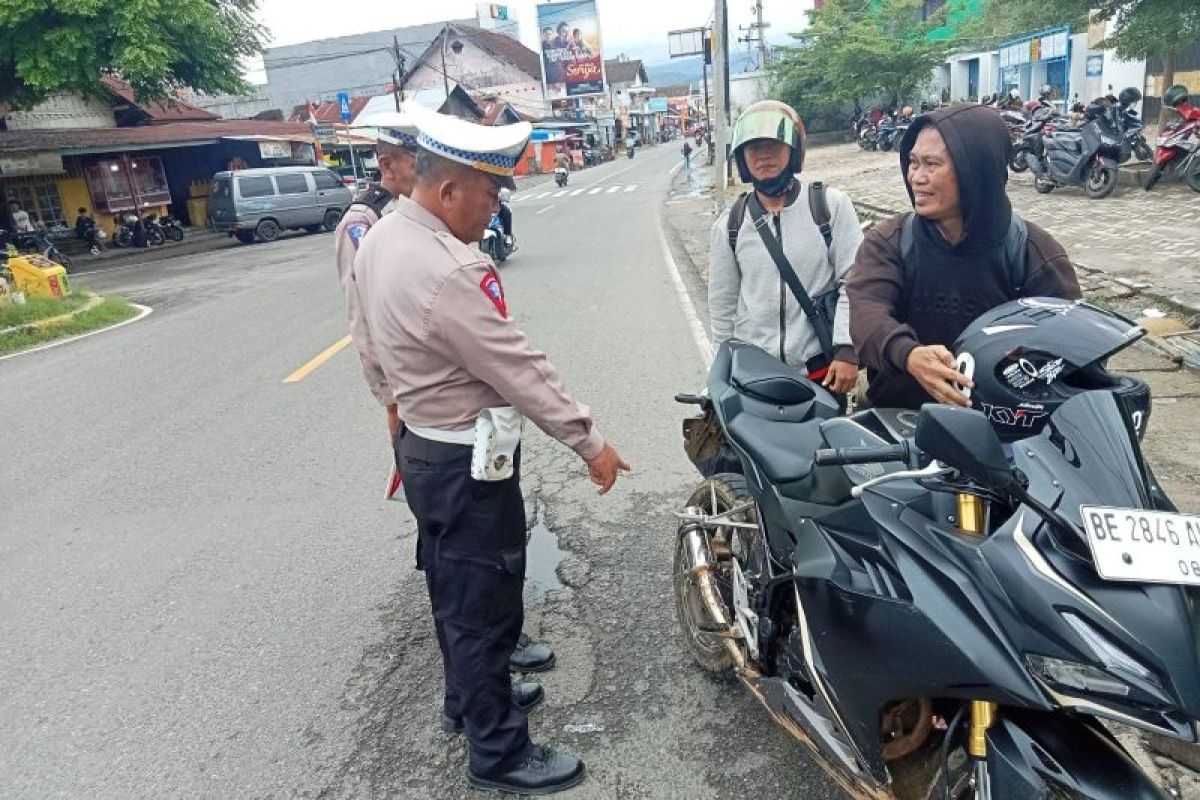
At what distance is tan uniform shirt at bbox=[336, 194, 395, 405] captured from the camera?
2.96 meters

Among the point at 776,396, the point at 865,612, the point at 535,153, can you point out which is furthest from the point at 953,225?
the point at 535,153

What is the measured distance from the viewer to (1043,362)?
1724mm

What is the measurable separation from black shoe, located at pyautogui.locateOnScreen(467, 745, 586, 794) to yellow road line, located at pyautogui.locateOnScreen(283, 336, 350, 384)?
5.27m

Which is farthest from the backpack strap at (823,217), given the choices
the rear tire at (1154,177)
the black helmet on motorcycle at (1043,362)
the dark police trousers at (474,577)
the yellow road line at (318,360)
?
the rear tire at (1154,177)

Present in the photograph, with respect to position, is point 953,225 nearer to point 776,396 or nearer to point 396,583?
point 776,396

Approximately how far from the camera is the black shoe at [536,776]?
251 cm

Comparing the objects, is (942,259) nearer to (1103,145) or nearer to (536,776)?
(536,776)

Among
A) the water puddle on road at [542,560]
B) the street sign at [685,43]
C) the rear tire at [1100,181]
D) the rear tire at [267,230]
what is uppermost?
the street sign at [685,43]

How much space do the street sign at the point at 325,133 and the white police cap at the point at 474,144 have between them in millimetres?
30464

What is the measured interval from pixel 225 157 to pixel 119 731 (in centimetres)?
2796

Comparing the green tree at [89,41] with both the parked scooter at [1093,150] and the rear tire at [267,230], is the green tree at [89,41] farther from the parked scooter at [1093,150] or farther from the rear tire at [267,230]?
the parked scooter at [1093,150]

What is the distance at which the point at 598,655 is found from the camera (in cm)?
312

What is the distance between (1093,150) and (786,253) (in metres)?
10.7

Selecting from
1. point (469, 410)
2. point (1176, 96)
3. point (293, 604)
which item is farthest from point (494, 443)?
point (1176, 96)
